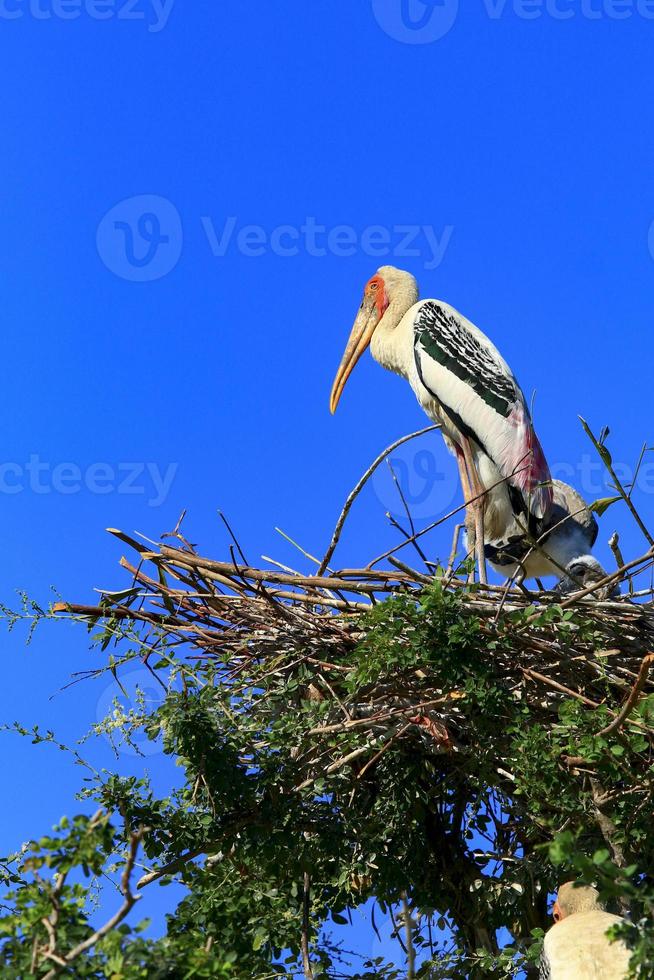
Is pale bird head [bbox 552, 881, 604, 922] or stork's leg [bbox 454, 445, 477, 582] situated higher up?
stork's leg [bbox 454, 445, 477, 582]

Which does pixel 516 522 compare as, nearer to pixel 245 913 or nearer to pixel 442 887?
pixel 442 887

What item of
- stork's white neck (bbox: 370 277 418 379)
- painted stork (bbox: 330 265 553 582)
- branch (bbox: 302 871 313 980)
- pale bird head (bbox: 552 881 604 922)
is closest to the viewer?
pale bird head (bbox: 552 881 604 922)

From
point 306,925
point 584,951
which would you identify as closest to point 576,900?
point 584,951

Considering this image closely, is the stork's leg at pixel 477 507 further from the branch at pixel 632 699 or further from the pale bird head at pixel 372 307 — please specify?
the branch at pixel 632 699

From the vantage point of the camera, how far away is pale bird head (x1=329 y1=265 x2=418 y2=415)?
26.7 ft

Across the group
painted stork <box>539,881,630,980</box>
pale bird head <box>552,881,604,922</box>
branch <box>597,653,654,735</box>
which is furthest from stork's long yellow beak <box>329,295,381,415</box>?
painted stork <box>539,881,630,980</box>

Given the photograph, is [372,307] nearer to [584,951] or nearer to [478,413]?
[478,413]

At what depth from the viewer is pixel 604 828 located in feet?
14.7

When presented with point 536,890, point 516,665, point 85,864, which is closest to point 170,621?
point 516,665

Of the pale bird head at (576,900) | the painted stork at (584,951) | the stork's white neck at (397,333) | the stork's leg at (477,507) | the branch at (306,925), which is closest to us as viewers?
the painted stork at (584,951)

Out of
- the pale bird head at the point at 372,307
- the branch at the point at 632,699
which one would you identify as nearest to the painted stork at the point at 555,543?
the pale bird head at the point at 372,307

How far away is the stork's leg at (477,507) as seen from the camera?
6660 mm

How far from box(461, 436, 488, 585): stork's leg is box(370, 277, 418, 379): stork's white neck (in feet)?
2.36

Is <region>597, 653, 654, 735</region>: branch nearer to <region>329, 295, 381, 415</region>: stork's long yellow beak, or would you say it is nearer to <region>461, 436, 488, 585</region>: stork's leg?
<region>461, 436, 488, 585</region>: stork's leg
